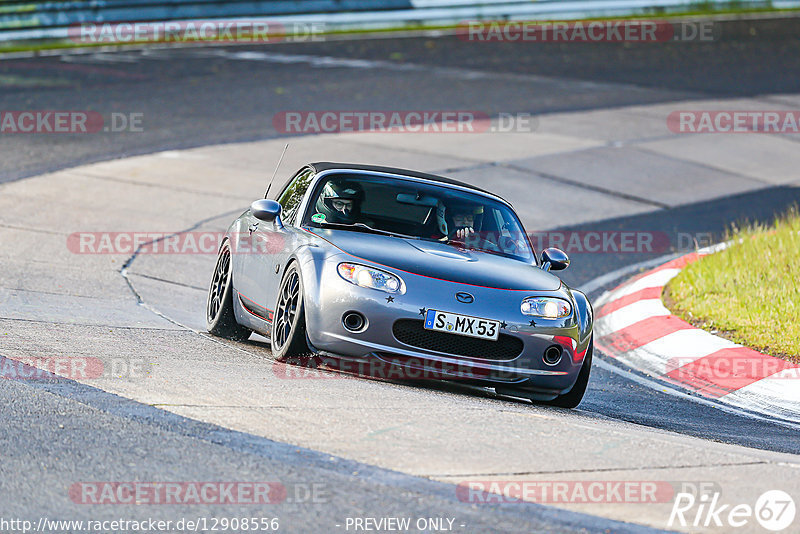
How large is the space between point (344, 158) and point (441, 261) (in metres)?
8.55

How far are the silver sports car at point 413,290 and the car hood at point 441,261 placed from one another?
0.04 feet

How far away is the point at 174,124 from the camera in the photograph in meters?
17.0

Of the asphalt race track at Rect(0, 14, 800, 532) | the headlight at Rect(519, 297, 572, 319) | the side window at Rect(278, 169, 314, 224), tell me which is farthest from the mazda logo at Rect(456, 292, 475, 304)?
the side window at Rect(278, 169, 314, 224)

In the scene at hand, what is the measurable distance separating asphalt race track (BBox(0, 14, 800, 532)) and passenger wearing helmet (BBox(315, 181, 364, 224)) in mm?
1101

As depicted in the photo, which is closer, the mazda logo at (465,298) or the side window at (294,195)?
the mazda logo at (465,298)

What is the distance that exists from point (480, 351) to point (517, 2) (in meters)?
24.1

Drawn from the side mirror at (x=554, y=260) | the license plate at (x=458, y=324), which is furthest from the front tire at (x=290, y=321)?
the side mirror at (x=554, y=260)

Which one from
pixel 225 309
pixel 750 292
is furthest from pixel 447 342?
pixel 750 292

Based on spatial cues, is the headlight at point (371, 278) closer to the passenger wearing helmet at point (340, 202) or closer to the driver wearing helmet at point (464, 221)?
the passenger wearing helmet at point (340, 202)

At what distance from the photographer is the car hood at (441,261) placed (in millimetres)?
6918

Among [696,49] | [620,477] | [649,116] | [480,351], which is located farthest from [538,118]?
[620,477]

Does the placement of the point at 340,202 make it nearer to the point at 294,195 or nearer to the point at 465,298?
the point at 294,195

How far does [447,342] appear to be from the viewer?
6738 mm

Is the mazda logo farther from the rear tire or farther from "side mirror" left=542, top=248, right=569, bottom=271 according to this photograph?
"side mirror" left=542, top=248, right=569, bottom=271
